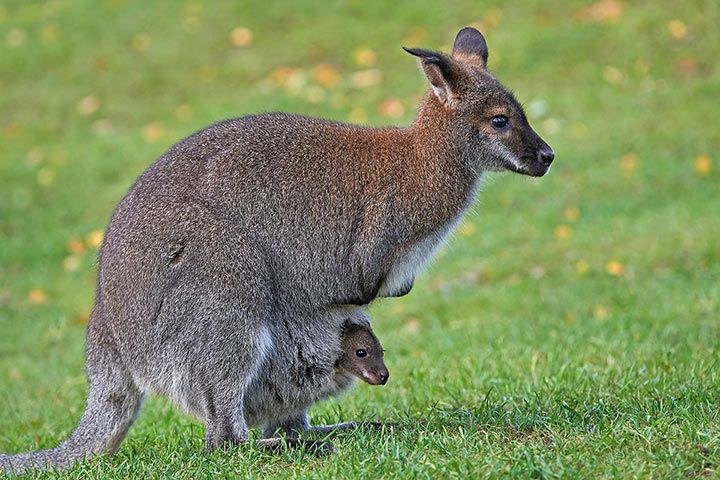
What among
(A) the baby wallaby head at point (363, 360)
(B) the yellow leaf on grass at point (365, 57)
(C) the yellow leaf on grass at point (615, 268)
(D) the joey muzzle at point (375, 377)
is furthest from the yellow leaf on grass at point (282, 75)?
(D) the joey muzzle at point (375, 377)

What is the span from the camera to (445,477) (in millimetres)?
4633

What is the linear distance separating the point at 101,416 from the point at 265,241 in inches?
48.7

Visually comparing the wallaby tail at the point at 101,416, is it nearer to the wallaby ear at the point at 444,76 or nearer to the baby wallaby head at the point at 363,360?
the baby wallaby head at the point at 363,360

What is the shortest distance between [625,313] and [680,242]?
1.73 metres

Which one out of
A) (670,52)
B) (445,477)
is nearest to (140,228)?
(445,477)

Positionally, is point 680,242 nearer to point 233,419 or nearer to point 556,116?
point 556,116

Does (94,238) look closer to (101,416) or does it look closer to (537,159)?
(101,416)

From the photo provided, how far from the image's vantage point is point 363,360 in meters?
5.92

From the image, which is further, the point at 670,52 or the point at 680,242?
the point at 670,52

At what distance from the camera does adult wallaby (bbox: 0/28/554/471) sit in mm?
5438

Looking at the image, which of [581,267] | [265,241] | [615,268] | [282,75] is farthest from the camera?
[282,75]

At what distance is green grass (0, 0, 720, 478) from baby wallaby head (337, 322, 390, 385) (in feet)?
0.94

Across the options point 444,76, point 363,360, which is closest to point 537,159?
point 444,76

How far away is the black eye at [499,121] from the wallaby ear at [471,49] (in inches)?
20.3
